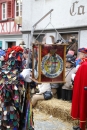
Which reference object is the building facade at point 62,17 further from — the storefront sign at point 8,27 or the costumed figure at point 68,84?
the storefront sign at point 8,27

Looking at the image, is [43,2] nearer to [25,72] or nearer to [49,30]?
[49,30]

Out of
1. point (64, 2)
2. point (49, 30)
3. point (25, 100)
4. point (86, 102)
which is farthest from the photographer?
point (49, 30)

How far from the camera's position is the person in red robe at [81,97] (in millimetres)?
5180

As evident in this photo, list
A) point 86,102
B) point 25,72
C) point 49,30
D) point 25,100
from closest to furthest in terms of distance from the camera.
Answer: point 25,72
point 25,100
point 86,102
point 49,30

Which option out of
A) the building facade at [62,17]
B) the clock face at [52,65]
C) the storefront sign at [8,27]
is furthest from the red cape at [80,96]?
the storefront sign at [8,27]

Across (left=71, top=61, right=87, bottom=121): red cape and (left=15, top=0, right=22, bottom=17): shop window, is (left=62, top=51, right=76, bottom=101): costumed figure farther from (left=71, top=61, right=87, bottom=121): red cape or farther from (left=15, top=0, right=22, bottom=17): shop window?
(left=15, top=0, right=22, bottom=17): shop window

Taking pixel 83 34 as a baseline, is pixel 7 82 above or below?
below

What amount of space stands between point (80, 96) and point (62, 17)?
7.19m

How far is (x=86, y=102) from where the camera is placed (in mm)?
5223

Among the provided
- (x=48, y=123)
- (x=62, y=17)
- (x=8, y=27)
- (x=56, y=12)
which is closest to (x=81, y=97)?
(x=48, y=123)

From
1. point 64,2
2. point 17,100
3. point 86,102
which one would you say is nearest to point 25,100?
point 17,100

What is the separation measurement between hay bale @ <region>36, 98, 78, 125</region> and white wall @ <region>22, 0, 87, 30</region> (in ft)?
15.7

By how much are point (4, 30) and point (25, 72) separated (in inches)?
682

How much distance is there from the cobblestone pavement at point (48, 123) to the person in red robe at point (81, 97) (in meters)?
0.50
